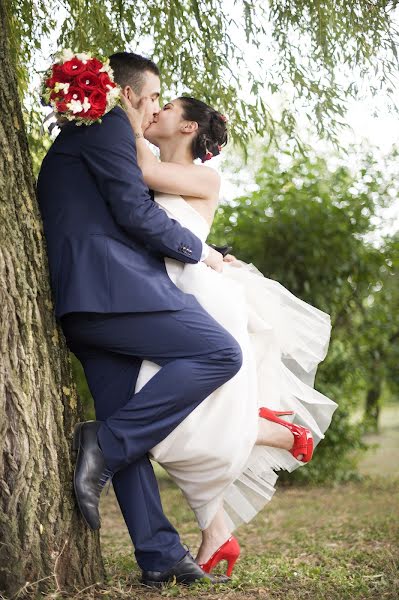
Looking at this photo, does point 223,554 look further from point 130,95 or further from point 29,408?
point 130,95

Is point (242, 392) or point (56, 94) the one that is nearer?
point (56, 94)

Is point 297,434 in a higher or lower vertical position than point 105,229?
lower

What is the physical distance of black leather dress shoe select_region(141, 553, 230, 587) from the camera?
11.6 feet

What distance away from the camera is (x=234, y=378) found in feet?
12.0

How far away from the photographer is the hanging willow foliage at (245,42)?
4645 mm

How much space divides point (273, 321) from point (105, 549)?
2308 mm

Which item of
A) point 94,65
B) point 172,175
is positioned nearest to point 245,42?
point 172,175

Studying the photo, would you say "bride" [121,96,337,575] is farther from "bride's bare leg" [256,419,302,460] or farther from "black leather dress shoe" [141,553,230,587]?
"black leather dress shoe" [141,553,230,587]

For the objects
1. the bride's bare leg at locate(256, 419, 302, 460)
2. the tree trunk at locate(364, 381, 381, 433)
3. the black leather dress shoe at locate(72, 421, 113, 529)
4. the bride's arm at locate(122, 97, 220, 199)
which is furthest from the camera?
the tree trunk at locate(364, 381, 381, 433)

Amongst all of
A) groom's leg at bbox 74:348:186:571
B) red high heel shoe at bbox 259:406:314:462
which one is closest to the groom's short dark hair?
groom's leg at bbox 74:348:186:571

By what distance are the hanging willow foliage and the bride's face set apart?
2.51ft

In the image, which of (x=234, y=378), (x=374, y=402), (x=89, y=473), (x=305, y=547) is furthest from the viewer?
(x=374, y=402)

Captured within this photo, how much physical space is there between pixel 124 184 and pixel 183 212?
0.55m

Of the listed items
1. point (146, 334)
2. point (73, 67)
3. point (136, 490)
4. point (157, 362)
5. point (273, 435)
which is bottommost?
point (136, 490)
